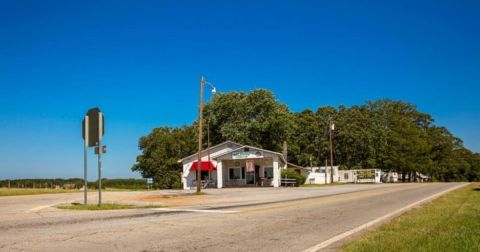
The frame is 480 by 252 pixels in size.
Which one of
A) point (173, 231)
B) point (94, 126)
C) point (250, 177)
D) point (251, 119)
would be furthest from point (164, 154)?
point (173, 231)

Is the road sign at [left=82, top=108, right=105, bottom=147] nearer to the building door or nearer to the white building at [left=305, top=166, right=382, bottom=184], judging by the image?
the building door

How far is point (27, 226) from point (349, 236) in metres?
6.85

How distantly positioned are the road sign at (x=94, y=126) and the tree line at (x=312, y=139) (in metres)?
48.9

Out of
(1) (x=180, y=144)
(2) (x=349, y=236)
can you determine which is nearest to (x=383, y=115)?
(1) (x=180, y=144)

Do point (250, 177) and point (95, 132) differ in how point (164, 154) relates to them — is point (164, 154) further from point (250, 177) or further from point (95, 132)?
point (95, 132)

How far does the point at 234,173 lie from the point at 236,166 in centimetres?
80

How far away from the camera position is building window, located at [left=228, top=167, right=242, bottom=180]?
5022cm

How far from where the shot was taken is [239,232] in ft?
31.9

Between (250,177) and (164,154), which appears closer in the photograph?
(250,177)

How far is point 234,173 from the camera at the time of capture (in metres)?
50.5

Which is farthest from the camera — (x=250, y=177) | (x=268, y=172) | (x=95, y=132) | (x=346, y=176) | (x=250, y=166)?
(x=346, y=176)

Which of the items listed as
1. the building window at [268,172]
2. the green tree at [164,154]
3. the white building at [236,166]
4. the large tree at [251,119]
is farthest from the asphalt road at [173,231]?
the green tree at [164,154]

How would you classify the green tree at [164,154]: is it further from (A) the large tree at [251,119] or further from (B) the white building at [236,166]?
(B) the white building at [236,166]

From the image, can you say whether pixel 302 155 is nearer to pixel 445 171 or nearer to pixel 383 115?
pixel 383 115
